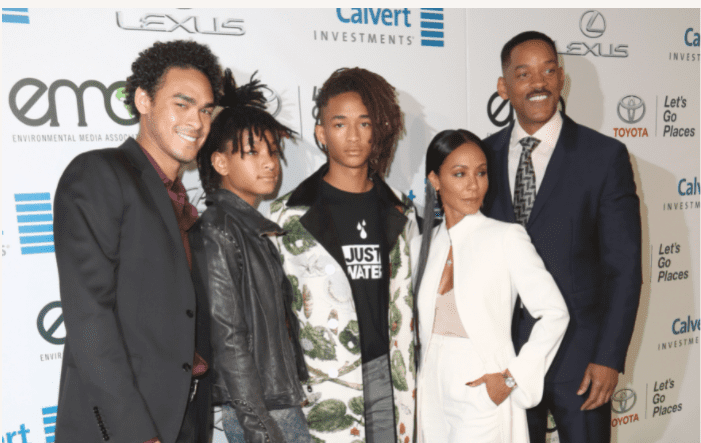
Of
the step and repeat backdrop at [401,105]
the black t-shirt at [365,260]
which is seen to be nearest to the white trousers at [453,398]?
the black t-shirt at [365,260]

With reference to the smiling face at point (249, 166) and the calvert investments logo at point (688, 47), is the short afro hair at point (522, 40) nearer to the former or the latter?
the smiling face at point (249, 166)

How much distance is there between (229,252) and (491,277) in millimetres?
1098

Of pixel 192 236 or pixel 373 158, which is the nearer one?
pixel 192 236

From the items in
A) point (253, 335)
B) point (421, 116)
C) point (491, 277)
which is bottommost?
point (253, 335)

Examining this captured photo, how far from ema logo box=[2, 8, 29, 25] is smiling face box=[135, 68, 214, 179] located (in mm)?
1038

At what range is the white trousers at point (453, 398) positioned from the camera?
2041 mm

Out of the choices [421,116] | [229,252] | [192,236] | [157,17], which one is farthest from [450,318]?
[157,17]

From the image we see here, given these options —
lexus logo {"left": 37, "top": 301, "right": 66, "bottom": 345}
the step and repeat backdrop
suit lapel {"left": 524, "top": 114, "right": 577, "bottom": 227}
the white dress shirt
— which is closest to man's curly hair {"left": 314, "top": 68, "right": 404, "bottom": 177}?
the step and repeat backdrop

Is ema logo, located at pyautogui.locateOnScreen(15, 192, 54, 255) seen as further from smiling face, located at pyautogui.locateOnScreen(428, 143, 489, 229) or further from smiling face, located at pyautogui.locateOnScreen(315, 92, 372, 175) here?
smiling face, located at pyautogui.locateOnScreen(428, 143, 489, 229)

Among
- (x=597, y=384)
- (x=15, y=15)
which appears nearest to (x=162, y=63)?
(x=15, y=15)

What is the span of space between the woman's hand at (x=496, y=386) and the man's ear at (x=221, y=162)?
1404 mm

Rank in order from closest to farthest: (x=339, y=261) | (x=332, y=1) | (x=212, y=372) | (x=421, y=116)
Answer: (x=212, y=372), (x=339, y=261), (x=332, y=1), (x=421, y=116)

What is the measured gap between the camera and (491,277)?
212 cm

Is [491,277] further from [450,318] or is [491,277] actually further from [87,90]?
[87,90]
